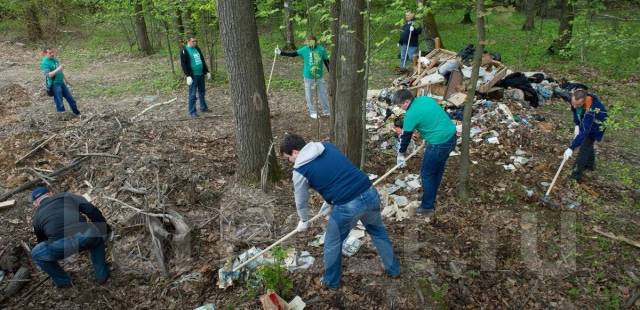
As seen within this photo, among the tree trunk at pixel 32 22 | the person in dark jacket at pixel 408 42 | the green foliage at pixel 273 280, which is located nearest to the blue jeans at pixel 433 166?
the green foliage at pixel 273 280

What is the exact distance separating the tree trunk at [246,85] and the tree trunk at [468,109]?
2.72 metres

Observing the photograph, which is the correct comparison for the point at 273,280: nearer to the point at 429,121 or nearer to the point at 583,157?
the point at 429,121

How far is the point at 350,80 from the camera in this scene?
5.84 metres

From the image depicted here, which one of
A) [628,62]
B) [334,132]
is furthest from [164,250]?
[628,62]

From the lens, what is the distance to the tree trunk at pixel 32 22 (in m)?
17.5

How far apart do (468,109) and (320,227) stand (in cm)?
249

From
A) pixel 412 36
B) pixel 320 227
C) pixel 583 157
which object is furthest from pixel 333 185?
pixel 412 36

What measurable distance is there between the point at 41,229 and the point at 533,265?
5453mm

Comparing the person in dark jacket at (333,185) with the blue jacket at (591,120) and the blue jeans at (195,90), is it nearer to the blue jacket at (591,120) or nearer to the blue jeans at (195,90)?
the blue jacket at (591,120)

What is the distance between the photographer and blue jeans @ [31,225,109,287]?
432 cm

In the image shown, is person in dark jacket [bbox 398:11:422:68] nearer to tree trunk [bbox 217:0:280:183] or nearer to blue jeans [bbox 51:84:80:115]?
tree trunk [bbox 217:0:280:183]

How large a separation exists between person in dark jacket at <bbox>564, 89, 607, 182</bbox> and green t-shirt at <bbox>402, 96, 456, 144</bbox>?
218cm

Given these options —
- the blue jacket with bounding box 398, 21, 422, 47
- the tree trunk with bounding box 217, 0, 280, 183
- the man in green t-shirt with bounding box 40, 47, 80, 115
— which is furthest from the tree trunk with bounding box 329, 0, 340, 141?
the man in green t-shirt with bounding box 40, 47, 80, 115

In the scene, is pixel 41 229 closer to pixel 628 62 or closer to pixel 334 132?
pixel 334 132
